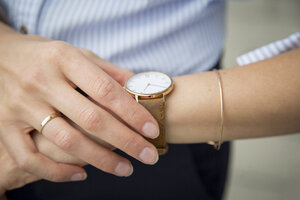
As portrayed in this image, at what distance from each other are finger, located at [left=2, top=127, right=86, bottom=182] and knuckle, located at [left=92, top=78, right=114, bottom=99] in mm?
243

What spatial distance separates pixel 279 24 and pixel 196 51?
9.53ft

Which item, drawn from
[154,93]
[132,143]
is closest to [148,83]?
[154,93]

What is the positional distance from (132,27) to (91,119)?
1.11 feet

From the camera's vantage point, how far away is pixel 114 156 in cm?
71

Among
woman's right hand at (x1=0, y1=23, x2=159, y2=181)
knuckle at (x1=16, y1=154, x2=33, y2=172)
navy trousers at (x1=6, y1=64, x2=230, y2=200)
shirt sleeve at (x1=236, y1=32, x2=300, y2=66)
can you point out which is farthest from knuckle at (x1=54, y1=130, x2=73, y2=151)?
shirt sleeve at (x1=236, y1=32, x2=300, y2=66)

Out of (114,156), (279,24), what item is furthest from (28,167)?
(279,24)

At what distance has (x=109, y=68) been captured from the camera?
77cm

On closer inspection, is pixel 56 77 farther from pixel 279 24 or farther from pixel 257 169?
pixel 279 24

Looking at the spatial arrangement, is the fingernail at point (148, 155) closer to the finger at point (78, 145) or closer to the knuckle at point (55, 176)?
the finger at point (78, 145)

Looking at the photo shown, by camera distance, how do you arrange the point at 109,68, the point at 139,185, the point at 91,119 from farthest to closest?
the point at 139,185, the point at 109,68, the point at 91,119

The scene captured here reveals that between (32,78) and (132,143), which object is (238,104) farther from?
(32,78)

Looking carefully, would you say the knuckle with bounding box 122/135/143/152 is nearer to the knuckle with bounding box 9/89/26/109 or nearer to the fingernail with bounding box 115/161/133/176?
the fingernail with bounding box 115/161/133/176

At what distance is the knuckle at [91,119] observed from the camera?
64cm

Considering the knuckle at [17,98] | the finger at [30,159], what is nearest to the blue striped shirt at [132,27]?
the knuckle at [17,98]
